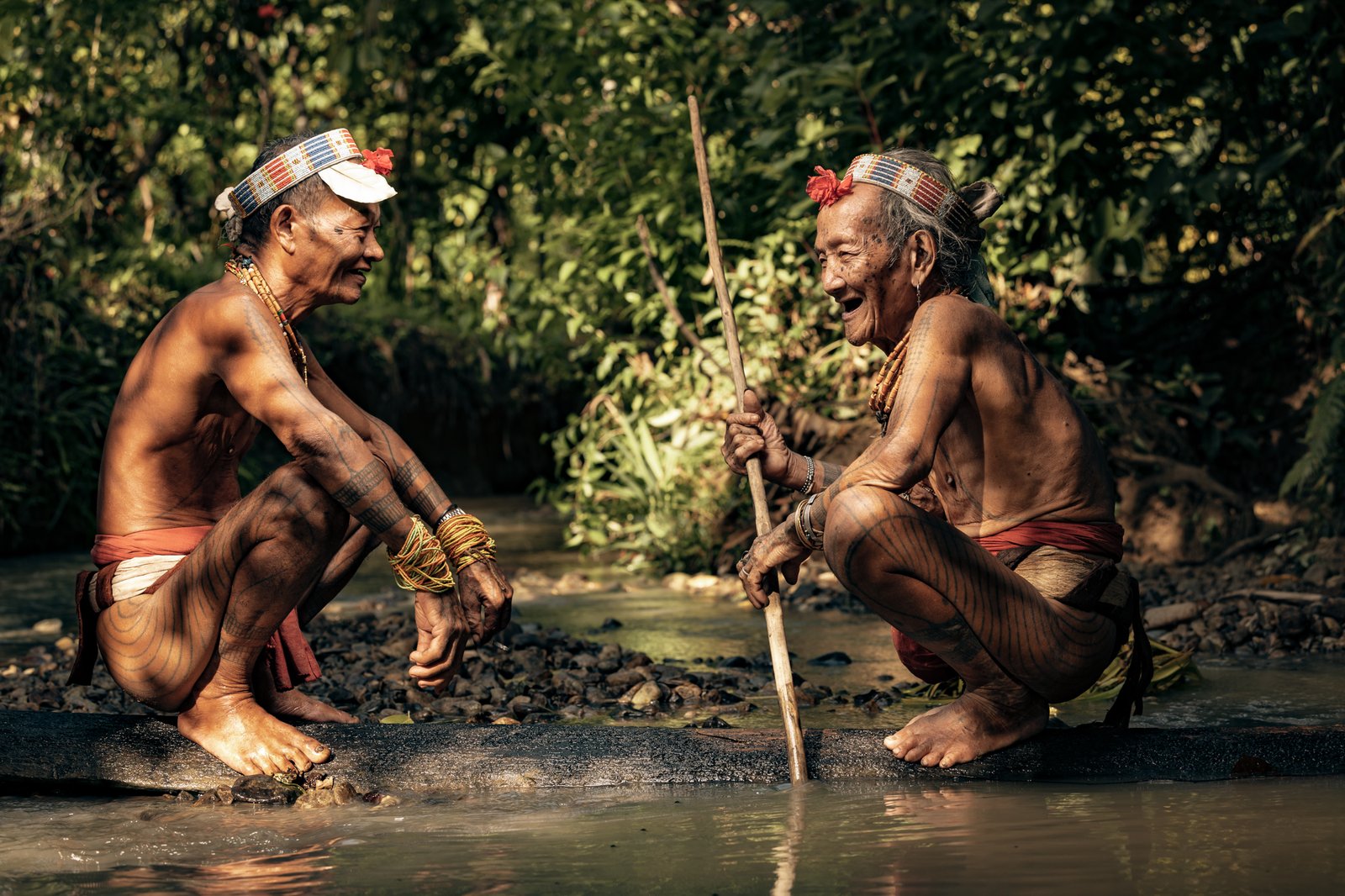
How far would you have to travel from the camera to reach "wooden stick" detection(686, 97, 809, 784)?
A: 377cm

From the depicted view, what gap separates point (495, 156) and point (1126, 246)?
180 inches

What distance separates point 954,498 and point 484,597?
50.6 inches

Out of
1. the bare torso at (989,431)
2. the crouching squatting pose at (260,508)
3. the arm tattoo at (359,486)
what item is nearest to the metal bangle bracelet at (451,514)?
the crouching squatting pose at (260,508)

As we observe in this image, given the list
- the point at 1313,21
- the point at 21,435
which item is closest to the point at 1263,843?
the point at 1313,21

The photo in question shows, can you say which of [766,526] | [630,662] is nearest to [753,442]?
[766,526]

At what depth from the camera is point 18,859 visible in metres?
3.24

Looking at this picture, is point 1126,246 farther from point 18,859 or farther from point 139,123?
point 139,123

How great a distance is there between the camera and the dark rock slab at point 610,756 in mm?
3742

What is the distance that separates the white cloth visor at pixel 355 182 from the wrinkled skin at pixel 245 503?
56 millimetres

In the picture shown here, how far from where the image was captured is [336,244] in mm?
4172

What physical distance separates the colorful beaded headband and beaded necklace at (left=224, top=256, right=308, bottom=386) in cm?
14

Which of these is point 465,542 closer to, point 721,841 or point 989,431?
point 721,841

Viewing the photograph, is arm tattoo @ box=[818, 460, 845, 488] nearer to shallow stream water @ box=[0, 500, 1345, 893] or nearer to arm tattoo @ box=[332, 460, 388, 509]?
shallow stream water @ box=[0, 500, 1345, 893]

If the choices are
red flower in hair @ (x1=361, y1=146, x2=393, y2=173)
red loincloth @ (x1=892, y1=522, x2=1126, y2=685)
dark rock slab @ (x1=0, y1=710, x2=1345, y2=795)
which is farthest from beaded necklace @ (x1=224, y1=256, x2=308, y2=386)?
red loincloth @ (x1=892, y1=522, x2=1126, y2=685)
